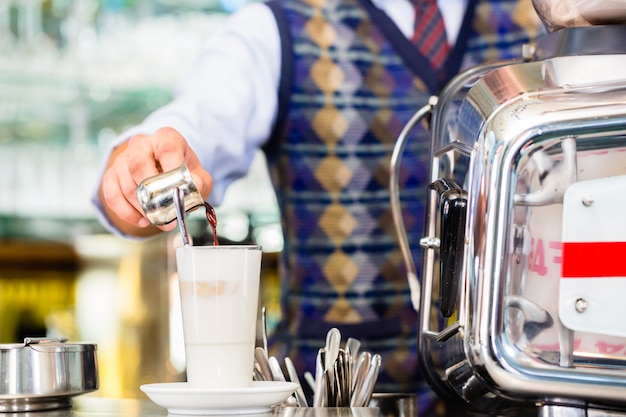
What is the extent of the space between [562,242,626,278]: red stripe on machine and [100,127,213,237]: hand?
35cm

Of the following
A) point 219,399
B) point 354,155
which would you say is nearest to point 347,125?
point 354,155

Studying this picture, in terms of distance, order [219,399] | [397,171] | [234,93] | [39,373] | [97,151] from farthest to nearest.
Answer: [97,151] < [234,93] < [397,171] < [39,373] < [219,399]

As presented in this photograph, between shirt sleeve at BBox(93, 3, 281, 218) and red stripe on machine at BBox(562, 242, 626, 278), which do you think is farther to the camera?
shirt sleeve at BBox(93, 3, 281, 218)

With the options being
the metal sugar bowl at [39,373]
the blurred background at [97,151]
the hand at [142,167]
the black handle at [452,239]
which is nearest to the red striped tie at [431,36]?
the hand at [142,167]

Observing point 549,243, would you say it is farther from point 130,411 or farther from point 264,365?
point 130,411

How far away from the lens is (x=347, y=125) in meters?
1.42

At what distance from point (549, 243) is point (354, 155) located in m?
0.69

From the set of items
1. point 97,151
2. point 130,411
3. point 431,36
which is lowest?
point 130,411

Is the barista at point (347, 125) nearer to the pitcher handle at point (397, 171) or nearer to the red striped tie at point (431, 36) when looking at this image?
the red striped tie at point (431, 36)

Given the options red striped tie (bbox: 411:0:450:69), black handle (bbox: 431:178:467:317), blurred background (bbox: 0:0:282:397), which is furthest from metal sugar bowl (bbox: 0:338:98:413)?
blurred background (bbox: 0:0:282:397)

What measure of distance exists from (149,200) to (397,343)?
73cm

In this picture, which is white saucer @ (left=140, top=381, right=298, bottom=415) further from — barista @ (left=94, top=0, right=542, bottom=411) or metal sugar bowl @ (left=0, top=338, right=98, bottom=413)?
barista @ (left=94, top=0, right=542, bottom=411)

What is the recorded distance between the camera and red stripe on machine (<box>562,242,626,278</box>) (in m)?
0.74

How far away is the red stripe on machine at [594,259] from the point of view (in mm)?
741
